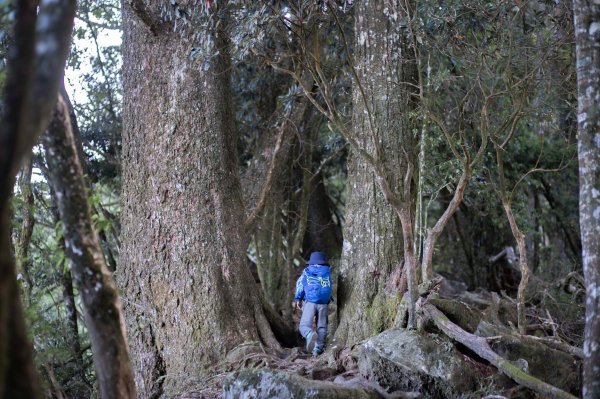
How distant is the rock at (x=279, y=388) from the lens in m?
A: 7.05

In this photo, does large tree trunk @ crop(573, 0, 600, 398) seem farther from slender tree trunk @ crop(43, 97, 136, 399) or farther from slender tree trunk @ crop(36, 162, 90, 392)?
slender tree trunk @ crop(36, 162, 90, 392)

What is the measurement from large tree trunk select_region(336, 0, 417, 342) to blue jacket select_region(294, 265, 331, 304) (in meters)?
0.45

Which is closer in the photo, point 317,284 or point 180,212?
point 180,212

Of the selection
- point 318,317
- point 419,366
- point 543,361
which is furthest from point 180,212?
point 543,361

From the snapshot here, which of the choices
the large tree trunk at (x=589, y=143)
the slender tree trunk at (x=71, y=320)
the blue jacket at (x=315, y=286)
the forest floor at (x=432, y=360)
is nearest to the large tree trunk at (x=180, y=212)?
the forest floor at (x=432, y=360)

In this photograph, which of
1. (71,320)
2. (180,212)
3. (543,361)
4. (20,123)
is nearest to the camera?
(20,123)

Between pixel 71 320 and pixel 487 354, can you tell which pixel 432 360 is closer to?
pixel 487 354

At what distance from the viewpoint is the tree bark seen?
3859mm

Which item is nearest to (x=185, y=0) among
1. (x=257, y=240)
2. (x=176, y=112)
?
→ (x=176, y=112)

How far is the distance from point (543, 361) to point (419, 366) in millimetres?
1473

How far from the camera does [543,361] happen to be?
322 inches

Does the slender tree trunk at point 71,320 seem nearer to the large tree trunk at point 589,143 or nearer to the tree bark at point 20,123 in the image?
the tree bark at point 20,123

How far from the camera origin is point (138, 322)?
9.59 m

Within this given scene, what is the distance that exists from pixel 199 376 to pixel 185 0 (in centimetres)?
471
